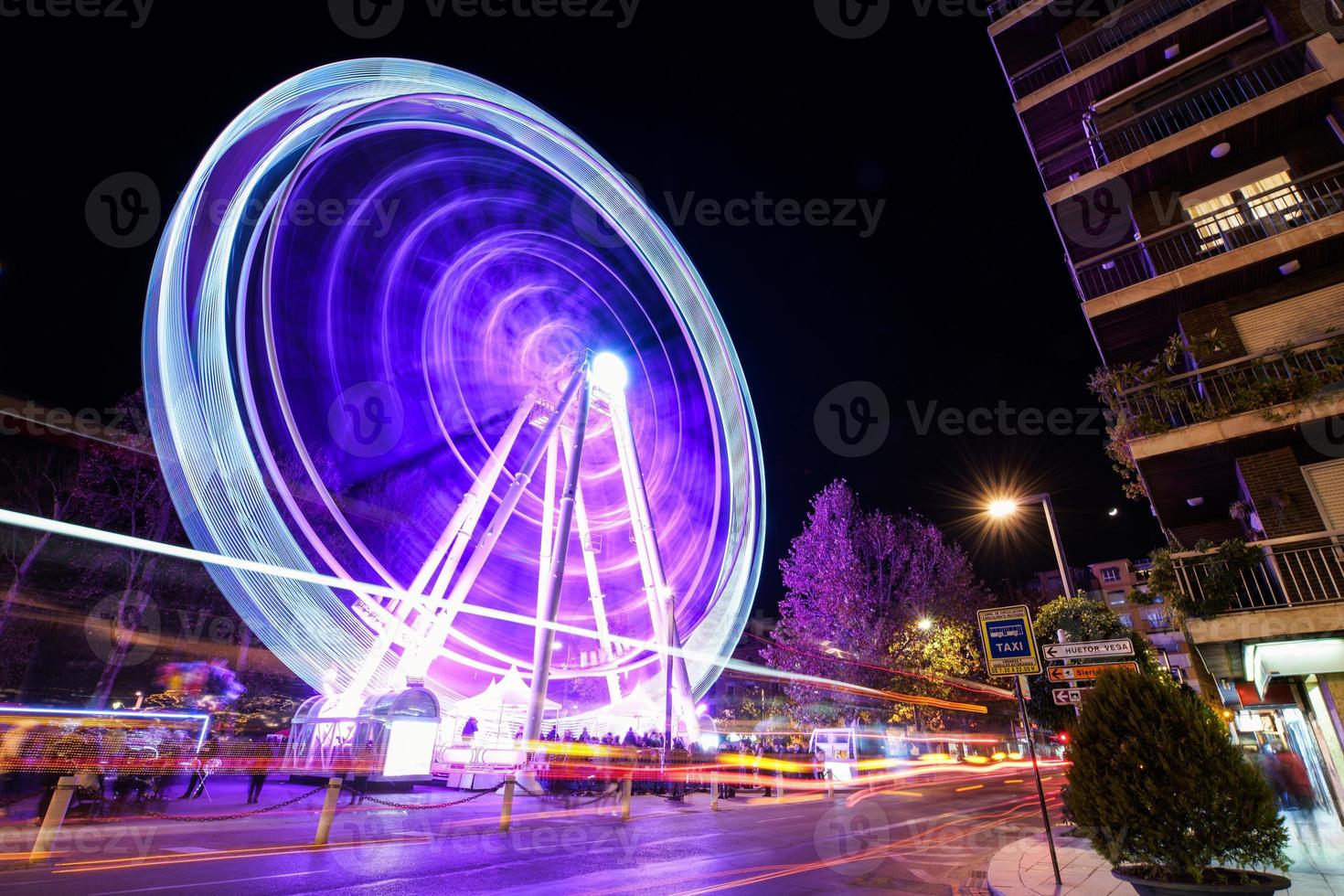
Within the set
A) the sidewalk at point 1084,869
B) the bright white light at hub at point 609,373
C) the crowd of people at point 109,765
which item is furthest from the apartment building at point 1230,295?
the crowd of people at point 109,765

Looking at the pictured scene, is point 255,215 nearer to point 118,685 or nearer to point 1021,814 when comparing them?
point 118,685

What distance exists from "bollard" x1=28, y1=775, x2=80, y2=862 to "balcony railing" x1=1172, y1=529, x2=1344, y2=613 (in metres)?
18.6

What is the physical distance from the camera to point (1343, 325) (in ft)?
42.0

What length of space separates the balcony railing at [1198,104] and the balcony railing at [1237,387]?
644 cm

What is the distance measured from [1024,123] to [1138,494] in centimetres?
1177

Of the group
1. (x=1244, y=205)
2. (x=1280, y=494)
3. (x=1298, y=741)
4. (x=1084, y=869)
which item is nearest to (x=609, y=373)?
(x=1244, y=205)

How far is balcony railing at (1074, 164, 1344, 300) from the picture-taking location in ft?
44.3

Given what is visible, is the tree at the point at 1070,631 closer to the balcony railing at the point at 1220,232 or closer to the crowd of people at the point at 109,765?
the balcony railing at the point at 1220,232

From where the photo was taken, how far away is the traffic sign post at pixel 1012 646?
9.29 metres

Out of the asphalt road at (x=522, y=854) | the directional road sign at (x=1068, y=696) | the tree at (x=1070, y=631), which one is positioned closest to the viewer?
the asphalt road at (x=522, y=854)

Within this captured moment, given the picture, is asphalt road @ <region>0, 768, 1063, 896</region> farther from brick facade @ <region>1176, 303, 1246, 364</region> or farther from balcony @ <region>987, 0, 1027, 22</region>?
balcony @ <region>987, 0, 1027, 22</region>

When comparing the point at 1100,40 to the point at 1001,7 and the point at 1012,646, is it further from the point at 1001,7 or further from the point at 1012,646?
Result: the point at 1012,646

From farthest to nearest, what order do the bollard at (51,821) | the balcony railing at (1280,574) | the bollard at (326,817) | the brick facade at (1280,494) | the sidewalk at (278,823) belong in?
the brick facade at (1280,494) → the balcony railing at (1280,574) → the bollard at (326,817) → the sidewalk at (278,823) → the bollard at (51,821)

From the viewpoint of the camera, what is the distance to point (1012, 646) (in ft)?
31.5
